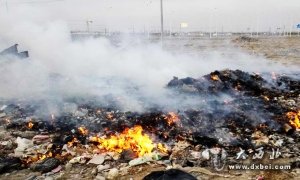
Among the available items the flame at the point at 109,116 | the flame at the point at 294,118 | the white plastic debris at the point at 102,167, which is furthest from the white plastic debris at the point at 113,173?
the flame at the point at 294,118

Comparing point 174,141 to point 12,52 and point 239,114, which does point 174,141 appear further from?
point 12,52

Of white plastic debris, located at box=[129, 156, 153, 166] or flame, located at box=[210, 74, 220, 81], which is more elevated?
flame, located at box=[210, 74, 220, 81]

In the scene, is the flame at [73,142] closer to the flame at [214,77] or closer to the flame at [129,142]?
the flame at [129,142]

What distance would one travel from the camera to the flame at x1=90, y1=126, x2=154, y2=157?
6258 mm

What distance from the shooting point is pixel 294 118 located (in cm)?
738

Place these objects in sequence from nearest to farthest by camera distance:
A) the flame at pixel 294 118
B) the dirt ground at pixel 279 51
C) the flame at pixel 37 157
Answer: the flame at pixel 37 157
the flame at pixel 294 118
the dirt ground at pixel 279 51

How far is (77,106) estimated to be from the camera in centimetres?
900

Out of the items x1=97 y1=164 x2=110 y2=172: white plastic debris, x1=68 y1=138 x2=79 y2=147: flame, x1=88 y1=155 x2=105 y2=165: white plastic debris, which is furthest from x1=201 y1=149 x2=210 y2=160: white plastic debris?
x1=68 y1=138 x2=79 y2=147: flame

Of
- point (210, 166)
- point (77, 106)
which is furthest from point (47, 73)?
point (210, 166)

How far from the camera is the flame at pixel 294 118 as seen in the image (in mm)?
7160

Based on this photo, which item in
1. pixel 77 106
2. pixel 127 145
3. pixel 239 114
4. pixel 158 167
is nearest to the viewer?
pixel 158 167

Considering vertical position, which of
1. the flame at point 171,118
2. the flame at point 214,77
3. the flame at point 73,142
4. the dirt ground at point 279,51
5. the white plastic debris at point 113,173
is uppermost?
the flame at point 214,77

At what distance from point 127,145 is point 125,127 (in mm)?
877

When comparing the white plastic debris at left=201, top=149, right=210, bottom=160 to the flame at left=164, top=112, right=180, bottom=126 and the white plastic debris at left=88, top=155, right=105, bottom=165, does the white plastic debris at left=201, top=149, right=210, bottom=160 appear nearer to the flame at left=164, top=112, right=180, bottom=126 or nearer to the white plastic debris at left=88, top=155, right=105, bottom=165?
the flame at left=164, top=112, right=180, bottom=126
